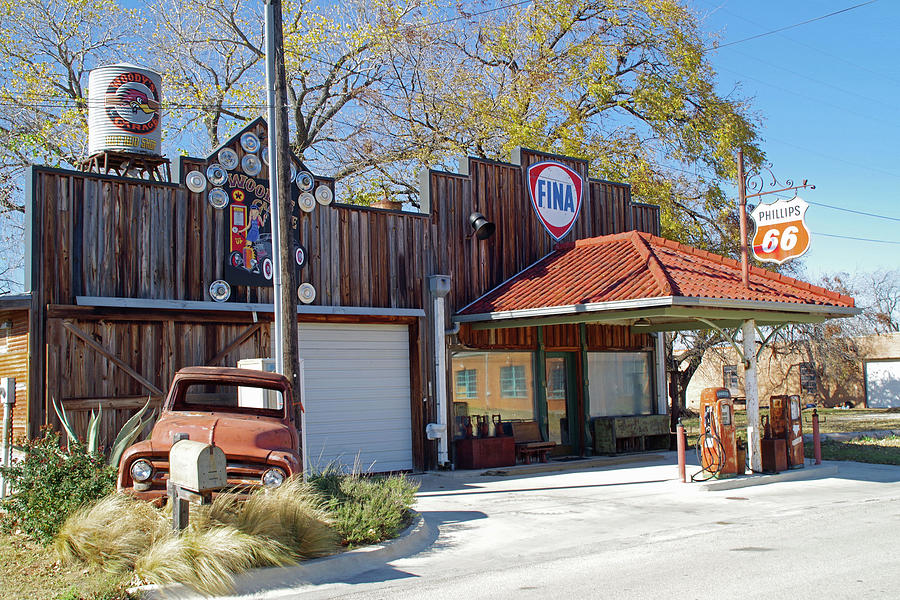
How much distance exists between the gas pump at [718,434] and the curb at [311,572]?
253 inches

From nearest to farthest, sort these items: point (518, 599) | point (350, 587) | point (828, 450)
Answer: point (518, 599) → point (350, 587) → point (828, 450)

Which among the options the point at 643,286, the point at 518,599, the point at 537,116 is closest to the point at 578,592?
the point at 518,599

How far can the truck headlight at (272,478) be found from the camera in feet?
31.0

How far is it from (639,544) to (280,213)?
6.00 metres

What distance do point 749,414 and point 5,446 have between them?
11469mm

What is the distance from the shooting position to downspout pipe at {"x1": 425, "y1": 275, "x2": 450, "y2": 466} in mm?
16531

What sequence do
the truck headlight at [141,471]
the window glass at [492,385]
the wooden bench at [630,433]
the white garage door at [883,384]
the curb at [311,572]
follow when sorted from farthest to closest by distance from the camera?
the white garage door at [883,384]
the wooden bench at [630,433]
the window glass at [492,385]
the truck headlight at [141,471]
the curb at [311,572]

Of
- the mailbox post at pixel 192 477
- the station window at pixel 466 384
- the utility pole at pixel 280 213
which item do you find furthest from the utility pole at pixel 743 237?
the mailbox post at pixel 192 477

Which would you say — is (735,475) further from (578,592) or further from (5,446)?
(5,446)

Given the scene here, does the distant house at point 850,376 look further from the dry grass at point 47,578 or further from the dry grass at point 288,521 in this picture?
the dry grass at point 47,578

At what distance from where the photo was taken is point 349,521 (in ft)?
30.2

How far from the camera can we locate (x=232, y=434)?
995 cm

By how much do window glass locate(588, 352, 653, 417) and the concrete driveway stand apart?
4.51 metres

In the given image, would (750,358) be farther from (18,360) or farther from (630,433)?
(18,360)
